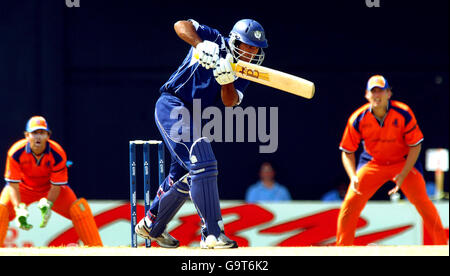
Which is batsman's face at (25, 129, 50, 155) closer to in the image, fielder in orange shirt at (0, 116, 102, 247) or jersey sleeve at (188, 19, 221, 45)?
fielder in orange shirt at (0, 116, 102, 247)

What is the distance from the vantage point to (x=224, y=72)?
480 centimetres

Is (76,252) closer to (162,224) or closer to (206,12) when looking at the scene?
(162,224)

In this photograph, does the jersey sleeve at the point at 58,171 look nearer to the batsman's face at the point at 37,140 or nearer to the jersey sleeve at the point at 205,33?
the batsman's face at the point at 37,140

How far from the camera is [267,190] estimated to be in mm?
9562

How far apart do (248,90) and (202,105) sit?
5.60 metres

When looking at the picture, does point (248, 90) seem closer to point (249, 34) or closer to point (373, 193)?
point (373, 193)

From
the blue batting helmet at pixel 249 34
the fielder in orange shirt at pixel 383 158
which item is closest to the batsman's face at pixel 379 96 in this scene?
the fielder in orange shirt at pixel 383 158

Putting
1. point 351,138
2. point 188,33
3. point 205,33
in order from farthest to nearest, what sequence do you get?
point 351,138 < point 205,33 < point 188,33

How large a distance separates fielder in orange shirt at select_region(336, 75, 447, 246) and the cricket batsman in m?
2.13

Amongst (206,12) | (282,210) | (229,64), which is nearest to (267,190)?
(282,210)

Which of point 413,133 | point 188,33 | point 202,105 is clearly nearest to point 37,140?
point 202,105

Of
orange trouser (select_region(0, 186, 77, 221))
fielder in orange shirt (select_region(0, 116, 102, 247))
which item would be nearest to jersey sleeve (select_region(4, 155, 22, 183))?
fielder in orange shirt (select_region(0, 116, 102, 247))

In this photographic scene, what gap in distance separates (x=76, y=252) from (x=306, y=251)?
120 cm

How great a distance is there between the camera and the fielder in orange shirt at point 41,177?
7340mm
